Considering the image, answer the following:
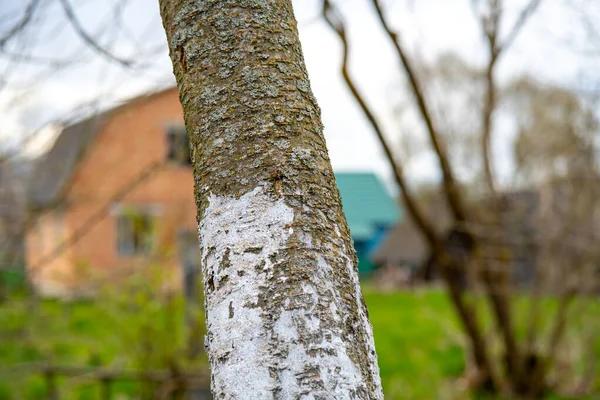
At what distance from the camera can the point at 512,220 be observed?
6738 mm

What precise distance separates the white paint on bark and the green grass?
342 cm

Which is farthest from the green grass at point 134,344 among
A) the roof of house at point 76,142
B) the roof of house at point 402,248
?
the roof of house at point 402,248

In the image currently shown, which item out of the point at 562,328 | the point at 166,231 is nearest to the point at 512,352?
the point at 562,328

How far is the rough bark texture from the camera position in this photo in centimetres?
77

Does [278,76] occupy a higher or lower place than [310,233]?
higher

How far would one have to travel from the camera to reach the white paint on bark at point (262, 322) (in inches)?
29.7

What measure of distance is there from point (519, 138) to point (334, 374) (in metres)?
7.27

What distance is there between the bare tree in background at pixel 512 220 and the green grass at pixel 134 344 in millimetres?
723

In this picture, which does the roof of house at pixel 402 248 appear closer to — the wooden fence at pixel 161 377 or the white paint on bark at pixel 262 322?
the wooden fence at pixel 161 377

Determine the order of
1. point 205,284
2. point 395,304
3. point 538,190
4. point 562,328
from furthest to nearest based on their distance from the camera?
1. point 395,304
2. point 538,190
3. point 562,328
4. point 205,284

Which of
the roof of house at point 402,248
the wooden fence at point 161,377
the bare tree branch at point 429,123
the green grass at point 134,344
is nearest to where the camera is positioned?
the bare tree branch at point 429,123

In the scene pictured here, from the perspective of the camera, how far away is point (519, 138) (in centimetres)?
753

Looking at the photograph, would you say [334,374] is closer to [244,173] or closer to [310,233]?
[310,233]

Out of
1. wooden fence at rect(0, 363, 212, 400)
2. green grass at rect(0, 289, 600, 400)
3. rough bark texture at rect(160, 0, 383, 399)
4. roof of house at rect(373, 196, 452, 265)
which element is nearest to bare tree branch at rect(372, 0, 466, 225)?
green grass at rect(0, 289, 600, 400)
